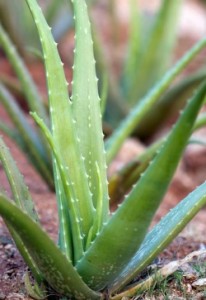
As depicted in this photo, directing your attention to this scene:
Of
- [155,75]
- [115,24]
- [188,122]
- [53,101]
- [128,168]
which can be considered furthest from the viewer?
[115,24]

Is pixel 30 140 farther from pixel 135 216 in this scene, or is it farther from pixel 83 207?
pixel 135 216

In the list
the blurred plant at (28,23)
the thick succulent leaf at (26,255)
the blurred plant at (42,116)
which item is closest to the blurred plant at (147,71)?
the blurred plant at (28,23)

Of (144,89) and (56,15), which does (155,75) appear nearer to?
(144,89)

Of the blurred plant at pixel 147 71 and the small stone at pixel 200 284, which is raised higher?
the small stone at pixel 200 284

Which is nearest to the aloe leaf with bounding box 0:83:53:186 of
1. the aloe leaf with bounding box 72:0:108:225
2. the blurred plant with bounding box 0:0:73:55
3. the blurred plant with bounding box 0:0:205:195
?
the blurred plant with bounding box 0:0:205:195

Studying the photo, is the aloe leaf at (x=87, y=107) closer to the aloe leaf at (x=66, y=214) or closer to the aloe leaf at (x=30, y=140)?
the aloe leaf at (x=66, y=214)

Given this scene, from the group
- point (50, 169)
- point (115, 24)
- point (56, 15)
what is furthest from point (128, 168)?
point (115, 24)

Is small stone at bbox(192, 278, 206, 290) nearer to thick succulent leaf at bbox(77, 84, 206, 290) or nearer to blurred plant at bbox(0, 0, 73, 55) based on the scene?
thick succulent leaf at bbox(77, 84, 206, 290)
